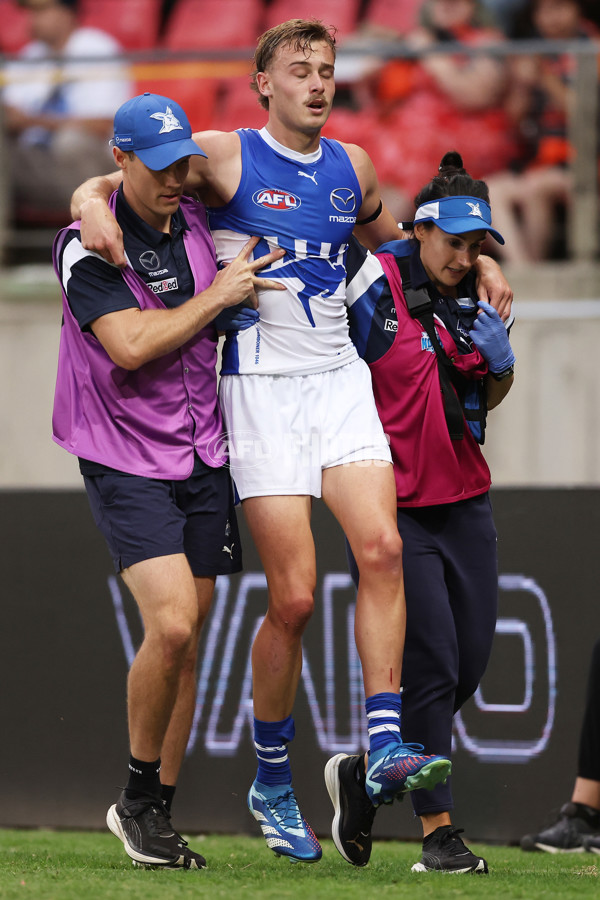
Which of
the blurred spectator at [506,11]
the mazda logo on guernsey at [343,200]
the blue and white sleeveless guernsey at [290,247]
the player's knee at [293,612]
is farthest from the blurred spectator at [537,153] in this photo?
the player's knee at [293,612]

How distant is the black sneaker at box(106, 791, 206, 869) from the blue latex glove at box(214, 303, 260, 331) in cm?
153

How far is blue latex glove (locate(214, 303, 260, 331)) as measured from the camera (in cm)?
422

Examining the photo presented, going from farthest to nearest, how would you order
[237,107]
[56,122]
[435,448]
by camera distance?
1. [56,122]
2. [237,107]
3. [435,448]

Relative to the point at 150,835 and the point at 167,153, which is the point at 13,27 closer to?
the point at 167,153

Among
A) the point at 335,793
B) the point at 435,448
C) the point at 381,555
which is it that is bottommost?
the point at 335,793

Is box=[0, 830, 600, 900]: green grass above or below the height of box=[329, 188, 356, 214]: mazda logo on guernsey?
below

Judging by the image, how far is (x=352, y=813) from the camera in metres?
4.30

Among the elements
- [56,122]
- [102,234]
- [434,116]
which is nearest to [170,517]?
[102,234]

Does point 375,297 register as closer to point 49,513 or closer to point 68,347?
point 68,347

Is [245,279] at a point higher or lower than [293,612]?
higher

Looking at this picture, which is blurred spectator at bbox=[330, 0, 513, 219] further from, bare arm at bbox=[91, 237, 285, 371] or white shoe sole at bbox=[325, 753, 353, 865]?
white shoe sole at bbox=[325, 753, 353, 865]

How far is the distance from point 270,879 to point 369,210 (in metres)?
2.21

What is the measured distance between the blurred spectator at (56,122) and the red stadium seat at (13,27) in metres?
0.88

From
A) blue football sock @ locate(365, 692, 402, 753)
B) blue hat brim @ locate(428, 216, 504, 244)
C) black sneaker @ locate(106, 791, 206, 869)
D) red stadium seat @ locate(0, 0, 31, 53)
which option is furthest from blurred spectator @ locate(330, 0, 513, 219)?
black sneaker @ locate(106, 791, 206, 869)
